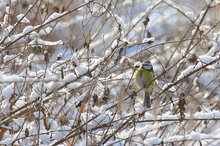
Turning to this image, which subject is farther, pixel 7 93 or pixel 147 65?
pixel 147 65

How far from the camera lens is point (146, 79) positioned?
4180mm

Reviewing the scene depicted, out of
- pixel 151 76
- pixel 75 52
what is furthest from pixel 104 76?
pixel 151 76

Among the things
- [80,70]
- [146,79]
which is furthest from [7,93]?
[146,79]

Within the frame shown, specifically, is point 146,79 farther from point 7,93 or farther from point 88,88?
point 7,93

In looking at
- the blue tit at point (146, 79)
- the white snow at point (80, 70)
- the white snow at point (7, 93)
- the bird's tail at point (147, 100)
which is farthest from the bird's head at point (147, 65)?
the white snow at point (7, 93)

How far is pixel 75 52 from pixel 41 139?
2.04 ft

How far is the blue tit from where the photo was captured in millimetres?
3756

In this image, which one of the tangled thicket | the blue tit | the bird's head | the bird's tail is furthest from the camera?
the bird's head

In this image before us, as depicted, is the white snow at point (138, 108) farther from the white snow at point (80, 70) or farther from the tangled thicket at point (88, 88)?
the white snow at point (80, 70)

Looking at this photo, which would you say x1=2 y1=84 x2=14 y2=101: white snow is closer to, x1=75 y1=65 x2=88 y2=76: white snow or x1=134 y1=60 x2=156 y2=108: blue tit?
x1=75 y1=65 x2=88 y2=76: white snow

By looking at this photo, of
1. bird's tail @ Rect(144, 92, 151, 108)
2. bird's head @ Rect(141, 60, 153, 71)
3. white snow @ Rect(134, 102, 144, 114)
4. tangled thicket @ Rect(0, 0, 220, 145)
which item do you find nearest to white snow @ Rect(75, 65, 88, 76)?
tangled thicket @ Rect(0, 0, 220, 145)

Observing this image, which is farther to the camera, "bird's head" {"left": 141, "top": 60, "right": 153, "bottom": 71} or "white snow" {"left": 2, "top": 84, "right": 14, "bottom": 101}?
"bird's head" {"left": 141, "top": 60, "right": 153, "bottom": 71}

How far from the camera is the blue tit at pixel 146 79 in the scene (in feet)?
12.3

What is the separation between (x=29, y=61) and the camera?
3609 mm
